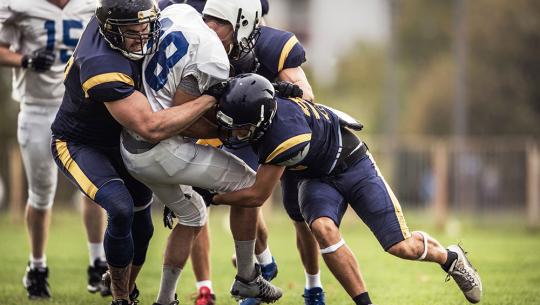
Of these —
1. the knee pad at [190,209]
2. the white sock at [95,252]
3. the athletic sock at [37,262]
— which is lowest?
the athletic sock at [37,262]

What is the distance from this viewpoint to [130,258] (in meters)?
5.96

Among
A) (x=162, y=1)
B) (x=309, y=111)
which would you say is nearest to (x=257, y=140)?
(x=309, y=111)

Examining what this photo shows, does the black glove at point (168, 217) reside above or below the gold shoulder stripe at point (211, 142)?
below

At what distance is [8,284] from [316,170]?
3180 mm

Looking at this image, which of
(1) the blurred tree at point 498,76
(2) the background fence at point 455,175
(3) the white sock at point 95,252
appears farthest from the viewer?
(1) the blurred tree at point 498,76

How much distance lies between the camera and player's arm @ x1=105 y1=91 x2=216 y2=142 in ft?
18.0

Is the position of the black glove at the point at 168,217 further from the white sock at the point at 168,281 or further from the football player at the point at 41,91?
the football player at the point at 41,91

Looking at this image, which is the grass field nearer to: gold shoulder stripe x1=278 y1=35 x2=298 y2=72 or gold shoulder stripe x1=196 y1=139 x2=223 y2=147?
gold shoulder stripe x1=196 y1=139 x2=223 y2=147

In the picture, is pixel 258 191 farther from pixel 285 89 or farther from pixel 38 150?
pixel 38 150

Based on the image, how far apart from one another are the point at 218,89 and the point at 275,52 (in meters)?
0.81

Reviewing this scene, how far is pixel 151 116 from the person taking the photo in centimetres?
550

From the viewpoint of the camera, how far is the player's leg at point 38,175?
24.4ft

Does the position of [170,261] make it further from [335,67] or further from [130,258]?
[335,67]

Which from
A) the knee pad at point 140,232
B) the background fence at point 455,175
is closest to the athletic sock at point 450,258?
the knee pad at point 140,232
